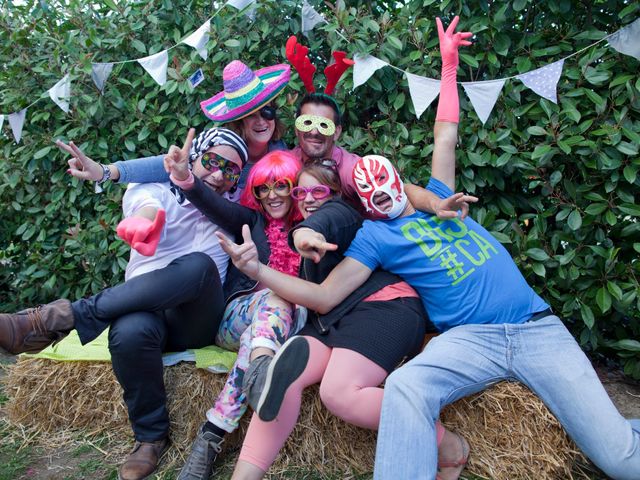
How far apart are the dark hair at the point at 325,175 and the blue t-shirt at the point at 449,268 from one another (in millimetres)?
279

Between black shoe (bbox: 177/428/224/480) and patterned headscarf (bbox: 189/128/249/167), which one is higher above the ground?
patterned headscarf (bbox: 189/128/249/167)

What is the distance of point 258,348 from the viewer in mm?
2332

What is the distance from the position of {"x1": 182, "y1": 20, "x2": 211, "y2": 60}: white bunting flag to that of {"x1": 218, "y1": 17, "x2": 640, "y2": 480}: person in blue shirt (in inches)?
55.5

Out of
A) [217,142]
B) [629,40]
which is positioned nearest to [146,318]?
[217,142]

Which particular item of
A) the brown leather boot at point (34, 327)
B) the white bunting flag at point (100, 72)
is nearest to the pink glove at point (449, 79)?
the brown leather boot at point (34, 327)

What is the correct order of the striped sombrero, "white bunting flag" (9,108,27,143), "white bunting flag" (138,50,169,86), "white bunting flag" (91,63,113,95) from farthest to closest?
"white bunting flag" (9,108,27,143)
"white bunting flag" (91,63,113,95)
"white bunting flag" (138,50,169,86)
the striped sombrero

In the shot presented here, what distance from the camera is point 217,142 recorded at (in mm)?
2762

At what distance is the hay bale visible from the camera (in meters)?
2.23

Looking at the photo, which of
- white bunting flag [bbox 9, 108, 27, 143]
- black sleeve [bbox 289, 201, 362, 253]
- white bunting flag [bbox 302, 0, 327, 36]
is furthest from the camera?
white bunting flag [bbox 9, 108, 27, 143]

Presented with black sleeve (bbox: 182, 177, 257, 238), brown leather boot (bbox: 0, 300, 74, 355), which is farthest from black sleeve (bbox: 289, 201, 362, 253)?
brown leather boot (bbox: 0, 300, 74, 355)

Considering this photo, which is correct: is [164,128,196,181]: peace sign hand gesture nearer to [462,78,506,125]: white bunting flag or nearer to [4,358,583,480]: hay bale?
[4,358,583,480]: hay bale

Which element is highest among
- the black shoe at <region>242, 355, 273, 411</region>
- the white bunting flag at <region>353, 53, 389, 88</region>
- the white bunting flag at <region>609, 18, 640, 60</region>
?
the white bunting flag at <region>609, 18, 640, 60</region>

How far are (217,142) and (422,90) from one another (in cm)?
105

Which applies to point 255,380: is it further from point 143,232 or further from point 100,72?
point 100,72
